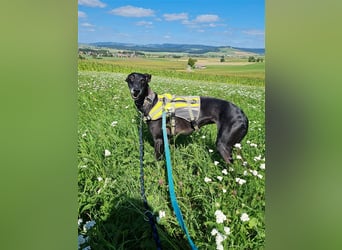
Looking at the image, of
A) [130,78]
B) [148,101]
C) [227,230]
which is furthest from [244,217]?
[130,78]

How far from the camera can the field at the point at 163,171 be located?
1.59 m

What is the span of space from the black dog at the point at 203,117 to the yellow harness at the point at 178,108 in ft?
0.04

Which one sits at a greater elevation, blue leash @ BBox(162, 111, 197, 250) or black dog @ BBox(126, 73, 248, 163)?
black dog @ BBox(126, 73, 248, 163)

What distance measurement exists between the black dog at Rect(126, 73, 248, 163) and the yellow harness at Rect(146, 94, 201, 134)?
0.4 inches

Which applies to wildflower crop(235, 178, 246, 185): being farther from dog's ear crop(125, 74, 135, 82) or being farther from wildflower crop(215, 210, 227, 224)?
dog's ear crop(125, 74, 135, 82)

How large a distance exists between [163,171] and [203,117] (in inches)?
10.7

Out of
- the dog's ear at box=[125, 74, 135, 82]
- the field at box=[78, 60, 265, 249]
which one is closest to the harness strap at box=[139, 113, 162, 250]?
the field at box=[78, 60, 265, 249]

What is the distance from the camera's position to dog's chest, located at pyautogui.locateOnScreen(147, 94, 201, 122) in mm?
1561

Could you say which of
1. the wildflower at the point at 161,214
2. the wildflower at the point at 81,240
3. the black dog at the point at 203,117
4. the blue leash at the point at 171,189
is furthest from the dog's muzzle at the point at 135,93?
the wildflower at the point at 81,240

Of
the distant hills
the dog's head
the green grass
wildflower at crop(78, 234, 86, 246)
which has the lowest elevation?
wildflower at crop(78, 234, 86, 246)

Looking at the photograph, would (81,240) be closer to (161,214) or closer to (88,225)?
(88,225)
